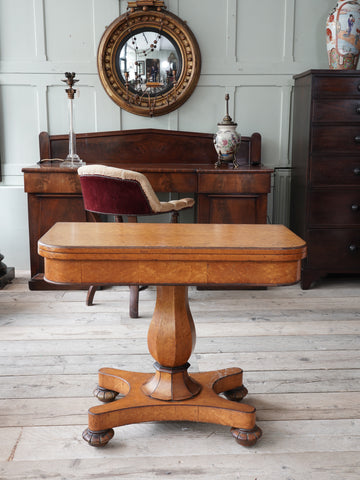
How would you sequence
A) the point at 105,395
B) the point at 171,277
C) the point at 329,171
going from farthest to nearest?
the point at 329,171 < the point at 105,395 < the point at 171,277

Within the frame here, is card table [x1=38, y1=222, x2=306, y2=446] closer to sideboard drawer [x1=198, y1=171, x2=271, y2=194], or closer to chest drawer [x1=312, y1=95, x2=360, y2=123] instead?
sideboard drawer [x1=198, y1=171, x2=271, y2=194]

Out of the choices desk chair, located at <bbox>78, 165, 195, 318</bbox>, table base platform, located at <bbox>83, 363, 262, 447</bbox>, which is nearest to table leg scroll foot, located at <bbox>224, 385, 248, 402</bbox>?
table base platform, located at <bbox>83, 363, 262, 447</bbox>

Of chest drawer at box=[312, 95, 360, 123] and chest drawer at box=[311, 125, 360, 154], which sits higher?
chest drawer at box=[312, 95, 360, 123]

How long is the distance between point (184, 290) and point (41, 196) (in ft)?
7.27

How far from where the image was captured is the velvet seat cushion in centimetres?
319

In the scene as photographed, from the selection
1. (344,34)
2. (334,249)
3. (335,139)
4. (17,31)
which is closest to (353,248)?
(334,249)

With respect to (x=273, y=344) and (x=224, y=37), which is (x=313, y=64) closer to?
(x=224, y=37)

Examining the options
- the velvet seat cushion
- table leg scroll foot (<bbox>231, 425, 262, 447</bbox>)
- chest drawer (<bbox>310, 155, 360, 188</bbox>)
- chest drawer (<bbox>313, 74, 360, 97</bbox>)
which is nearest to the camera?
table leg scroll foot (<bbox>231, 425, 262, 447</bbox>)

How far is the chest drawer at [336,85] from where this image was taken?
12.6ft

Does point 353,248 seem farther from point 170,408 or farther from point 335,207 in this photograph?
point 170,408

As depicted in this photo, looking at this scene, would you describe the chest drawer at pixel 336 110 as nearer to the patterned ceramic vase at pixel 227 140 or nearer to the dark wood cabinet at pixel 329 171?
the dark wood cabinet at pixel 329 171

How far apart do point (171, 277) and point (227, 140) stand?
7.81ft

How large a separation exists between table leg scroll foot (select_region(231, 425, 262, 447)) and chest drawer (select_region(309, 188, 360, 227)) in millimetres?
2289

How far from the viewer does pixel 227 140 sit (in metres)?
4.03
